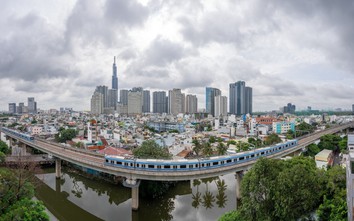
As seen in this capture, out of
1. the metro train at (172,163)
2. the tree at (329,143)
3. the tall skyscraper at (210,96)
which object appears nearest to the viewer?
the metro train at (172,163)

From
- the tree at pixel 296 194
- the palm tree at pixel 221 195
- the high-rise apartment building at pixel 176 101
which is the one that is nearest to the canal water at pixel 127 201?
the palm tree at pixel 221 195

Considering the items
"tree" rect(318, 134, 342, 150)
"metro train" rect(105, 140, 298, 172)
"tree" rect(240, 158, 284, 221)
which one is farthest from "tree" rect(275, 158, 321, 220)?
"tree" rect(318, 134, 342, 150)

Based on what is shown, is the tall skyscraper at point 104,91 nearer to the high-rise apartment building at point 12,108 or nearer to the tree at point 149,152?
the high-rise apartment building at point 12,108

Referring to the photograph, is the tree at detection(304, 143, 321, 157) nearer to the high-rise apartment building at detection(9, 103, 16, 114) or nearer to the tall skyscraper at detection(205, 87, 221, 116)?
the tall skyscraper at detection(205, 87, 221, 116)

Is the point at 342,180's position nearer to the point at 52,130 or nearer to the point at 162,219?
the point at 162,219

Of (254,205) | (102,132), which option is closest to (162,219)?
(254,205)

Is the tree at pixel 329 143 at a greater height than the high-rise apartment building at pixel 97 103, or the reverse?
the high-rise apartment building at pixel 97 103

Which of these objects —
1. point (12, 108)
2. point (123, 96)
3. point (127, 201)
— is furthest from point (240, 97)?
point (12, 108)

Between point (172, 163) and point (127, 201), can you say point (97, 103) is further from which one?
point (172, 163)
